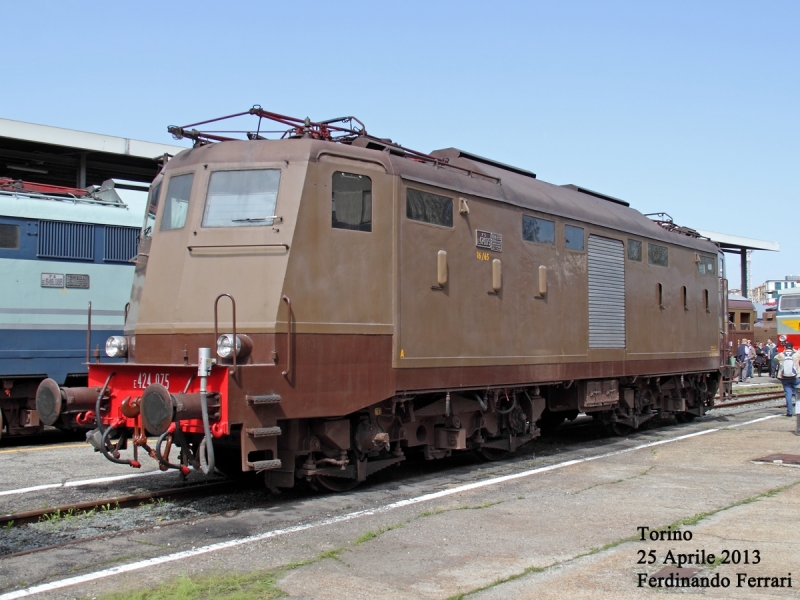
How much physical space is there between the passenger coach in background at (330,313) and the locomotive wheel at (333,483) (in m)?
0.02

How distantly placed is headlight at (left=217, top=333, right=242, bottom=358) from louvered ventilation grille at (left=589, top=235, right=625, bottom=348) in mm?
6335

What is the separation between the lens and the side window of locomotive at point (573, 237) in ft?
38.3

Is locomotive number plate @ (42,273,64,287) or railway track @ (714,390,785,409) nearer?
locomotive number plate @ (42,273,64,287)

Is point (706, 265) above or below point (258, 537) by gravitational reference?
above

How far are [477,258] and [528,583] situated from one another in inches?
201

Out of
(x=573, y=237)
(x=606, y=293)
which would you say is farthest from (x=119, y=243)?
(x=606, y=293)

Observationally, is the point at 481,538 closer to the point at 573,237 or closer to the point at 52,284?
the point at 573,237

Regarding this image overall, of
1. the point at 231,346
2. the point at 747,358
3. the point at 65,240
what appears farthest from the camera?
the point at 747,358

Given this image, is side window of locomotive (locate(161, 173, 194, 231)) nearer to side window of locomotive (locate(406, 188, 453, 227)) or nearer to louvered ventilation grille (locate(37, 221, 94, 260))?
side window of locomotive (locate(406, 188, 453, 227))

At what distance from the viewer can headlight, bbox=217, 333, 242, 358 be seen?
289 inches

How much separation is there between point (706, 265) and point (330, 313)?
36.5 ft

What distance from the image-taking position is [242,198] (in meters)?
8.02

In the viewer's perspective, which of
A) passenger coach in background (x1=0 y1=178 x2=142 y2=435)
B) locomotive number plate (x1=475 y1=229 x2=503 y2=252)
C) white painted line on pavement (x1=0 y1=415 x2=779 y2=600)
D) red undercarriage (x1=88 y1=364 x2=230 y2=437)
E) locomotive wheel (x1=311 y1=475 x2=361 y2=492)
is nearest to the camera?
white painted line on pavement (x1=0 y1=415 x2=779 y2=600)

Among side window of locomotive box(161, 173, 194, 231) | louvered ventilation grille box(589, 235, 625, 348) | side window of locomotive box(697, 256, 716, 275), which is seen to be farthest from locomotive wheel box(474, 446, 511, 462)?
side window of locomotive box(697, 256, 716, 275)
